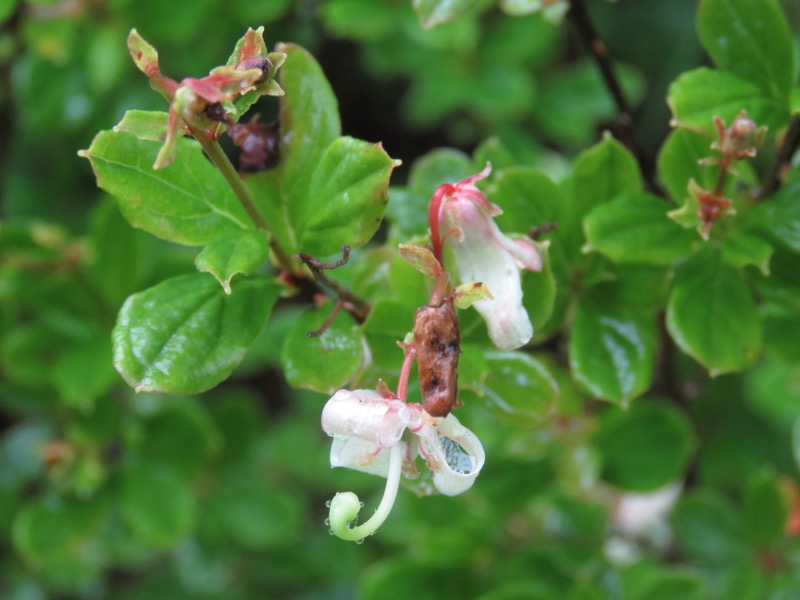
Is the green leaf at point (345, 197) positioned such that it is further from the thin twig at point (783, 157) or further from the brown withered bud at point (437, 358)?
the thin twig at point (783, 157)

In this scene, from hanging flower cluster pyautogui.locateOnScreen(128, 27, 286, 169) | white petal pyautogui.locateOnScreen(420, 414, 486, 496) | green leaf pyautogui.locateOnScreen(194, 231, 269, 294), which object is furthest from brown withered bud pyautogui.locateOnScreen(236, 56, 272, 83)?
white petal pyautogui.locateOnScreen(420, 414, 486, 496)

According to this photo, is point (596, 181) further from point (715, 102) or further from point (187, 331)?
point (187, 331)

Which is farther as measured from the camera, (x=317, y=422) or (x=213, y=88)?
(x=317, y=422)

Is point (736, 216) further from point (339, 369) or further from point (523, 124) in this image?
point (523, 124)

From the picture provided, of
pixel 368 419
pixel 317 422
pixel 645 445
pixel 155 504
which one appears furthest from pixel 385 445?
pixel 317 422

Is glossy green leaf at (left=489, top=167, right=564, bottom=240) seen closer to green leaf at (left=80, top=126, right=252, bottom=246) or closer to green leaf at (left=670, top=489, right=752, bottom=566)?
green leaf at (left=80, top=126, right=252, bottom=246)

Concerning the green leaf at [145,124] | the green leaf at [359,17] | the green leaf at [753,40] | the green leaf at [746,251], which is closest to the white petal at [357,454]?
the green leaf at [145,124]
